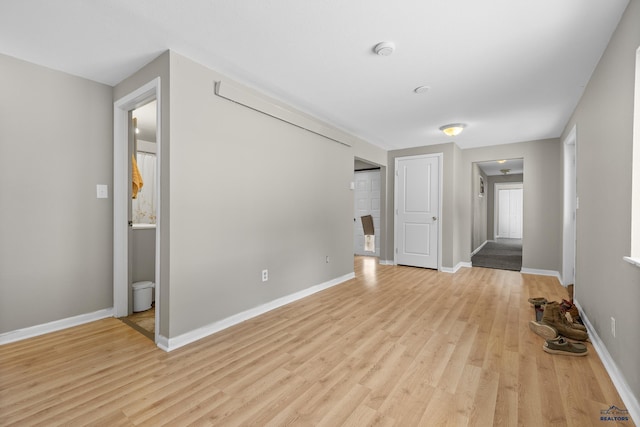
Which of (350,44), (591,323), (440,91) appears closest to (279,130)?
(350,44)

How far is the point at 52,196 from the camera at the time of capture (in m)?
2.60

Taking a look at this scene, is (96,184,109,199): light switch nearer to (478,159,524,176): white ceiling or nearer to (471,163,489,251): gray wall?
(471,163,489,251): gray wall

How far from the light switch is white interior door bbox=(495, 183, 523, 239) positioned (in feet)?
36.9

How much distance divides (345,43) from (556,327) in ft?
9.99

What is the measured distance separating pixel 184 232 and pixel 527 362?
283cm

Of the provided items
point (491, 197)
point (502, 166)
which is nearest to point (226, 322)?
point (502, 166)

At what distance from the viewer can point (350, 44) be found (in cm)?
224

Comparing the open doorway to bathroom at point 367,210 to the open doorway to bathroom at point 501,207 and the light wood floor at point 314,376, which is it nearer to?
the light wood floor at point 314,376

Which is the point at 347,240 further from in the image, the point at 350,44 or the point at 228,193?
the point at 350,44

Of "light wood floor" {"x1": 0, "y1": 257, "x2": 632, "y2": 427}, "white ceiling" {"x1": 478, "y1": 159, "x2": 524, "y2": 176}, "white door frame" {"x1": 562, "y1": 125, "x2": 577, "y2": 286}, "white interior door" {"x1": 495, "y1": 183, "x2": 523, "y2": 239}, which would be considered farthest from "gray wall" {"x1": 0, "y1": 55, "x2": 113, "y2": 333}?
"white interior door" {"x1": 495, "y1": 183, "x2": 523, "y2": 239}

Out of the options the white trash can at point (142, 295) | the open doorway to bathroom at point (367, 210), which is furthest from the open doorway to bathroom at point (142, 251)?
the open doorway to bathroom at point (367, 210)

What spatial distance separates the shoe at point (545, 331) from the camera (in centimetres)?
248

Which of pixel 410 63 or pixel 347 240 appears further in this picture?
pixel 347 240

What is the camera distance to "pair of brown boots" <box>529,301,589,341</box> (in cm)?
246
